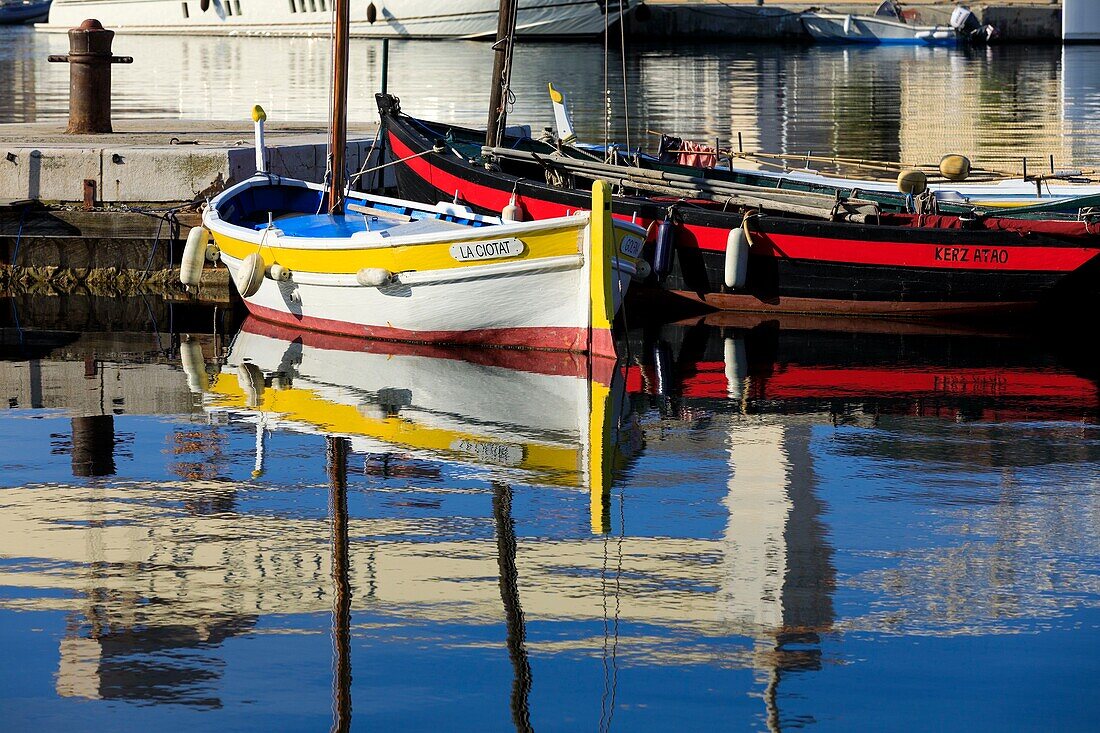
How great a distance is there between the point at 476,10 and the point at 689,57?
12.6 m

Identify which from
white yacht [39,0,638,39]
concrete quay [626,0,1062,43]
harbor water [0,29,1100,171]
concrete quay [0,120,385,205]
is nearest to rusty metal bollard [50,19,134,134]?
concrete quay [0,120,385,205]

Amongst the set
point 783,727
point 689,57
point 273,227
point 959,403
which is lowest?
point 783,727

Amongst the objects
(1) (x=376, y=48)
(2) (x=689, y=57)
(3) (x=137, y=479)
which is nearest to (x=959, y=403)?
(3) (x=137, y=479)

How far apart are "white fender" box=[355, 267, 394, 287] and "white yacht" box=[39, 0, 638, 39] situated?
46.1m

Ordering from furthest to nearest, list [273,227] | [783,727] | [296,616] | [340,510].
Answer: [273,227], [340,510], [296,616], [783,727]

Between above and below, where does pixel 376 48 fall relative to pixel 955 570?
above

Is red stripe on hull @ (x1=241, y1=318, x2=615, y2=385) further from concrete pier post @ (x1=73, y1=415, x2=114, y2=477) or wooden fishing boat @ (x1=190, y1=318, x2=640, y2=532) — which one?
concrete pier post @ (x1=73, y1=415, x2=114, y2=477)

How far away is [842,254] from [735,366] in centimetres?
255

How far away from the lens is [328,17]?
67.0m

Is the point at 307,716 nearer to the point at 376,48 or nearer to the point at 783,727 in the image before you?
the point at 783,727

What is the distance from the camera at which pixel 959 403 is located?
1174 cm

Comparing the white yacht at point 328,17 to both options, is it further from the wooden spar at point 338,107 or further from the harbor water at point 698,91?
the wooden spar at point 338,107

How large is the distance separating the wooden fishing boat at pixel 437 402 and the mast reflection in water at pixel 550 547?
1.7 inches

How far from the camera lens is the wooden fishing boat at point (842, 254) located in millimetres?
A: 14883
